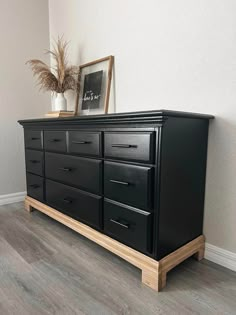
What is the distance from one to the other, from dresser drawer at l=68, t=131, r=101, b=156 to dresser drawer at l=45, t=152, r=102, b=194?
5 cm

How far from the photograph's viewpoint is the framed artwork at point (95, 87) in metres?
2.02

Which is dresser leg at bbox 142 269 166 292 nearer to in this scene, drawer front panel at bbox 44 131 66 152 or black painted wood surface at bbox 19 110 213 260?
black painted wood surface at bbox 19 110 213 260

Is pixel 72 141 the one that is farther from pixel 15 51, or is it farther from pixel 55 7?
pixel 55 7

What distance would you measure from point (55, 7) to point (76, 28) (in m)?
0.51

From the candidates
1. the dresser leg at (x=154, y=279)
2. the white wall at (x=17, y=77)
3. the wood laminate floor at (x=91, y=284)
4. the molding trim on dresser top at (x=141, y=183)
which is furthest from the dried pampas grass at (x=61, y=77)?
the dresser leg at (x=154, y=279)

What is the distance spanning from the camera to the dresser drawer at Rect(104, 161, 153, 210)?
1180mm

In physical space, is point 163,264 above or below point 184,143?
below

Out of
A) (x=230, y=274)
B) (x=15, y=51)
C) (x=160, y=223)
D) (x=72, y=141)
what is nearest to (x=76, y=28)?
(x=15, y=51)

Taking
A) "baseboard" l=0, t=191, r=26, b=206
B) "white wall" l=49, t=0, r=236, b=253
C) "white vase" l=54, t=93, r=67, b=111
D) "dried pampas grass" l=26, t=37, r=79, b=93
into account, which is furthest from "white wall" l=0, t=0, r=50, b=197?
"white wall" l=49, t=0, r=236, b=253

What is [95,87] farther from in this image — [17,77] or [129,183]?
[129,183]

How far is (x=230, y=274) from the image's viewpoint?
4.33 feet

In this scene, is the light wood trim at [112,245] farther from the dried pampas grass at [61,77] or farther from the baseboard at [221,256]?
the dried pampas grass at [61,77]

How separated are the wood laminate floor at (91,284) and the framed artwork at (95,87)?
1.12 m

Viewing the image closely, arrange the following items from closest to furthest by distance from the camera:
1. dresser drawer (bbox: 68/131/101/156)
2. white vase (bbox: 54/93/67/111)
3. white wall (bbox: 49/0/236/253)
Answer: white wall (bbox: 49/0/236/253), dresser drawer (bbox: 68/131/101/156), white vase (bbox: 54/93/67/111)
